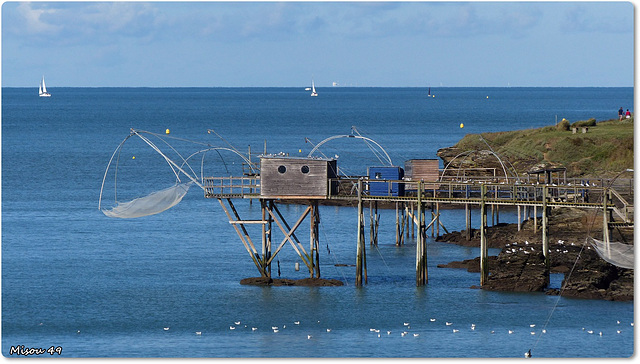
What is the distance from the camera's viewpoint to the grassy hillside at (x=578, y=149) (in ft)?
298

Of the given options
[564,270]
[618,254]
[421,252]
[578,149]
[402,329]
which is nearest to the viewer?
[402,329]

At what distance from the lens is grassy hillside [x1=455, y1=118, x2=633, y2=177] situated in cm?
9088

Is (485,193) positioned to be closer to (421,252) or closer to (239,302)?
(421,252)

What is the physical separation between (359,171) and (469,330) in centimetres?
7447

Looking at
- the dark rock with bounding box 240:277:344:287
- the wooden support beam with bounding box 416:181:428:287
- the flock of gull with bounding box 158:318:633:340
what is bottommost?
the flock of gull with bounding box 158:318:633:340

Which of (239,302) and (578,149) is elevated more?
(578,149)

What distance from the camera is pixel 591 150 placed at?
9531cm

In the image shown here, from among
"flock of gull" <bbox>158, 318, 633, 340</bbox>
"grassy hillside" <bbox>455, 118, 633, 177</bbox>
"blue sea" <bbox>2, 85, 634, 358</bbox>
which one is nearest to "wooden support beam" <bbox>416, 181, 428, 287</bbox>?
"blue sea" <bbox>2, 85, 634, 358</bbox>

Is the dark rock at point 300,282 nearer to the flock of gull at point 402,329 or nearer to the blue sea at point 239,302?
the blue sea at point 239,302

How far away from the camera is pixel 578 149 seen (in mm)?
95562

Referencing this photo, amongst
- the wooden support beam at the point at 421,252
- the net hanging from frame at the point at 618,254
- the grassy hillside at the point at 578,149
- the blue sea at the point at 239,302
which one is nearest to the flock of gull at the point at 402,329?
the blue sea at the point at 239,302

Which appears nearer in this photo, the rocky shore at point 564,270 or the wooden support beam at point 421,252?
the rocky shore at point 564,270

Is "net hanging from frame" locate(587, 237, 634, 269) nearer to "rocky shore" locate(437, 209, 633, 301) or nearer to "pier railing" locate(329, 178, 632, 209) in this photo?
"rocky shore" locate(437, 209, 633, 301)

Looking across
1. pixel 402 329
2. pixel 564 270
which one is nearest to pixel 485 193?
pixel 564 270
